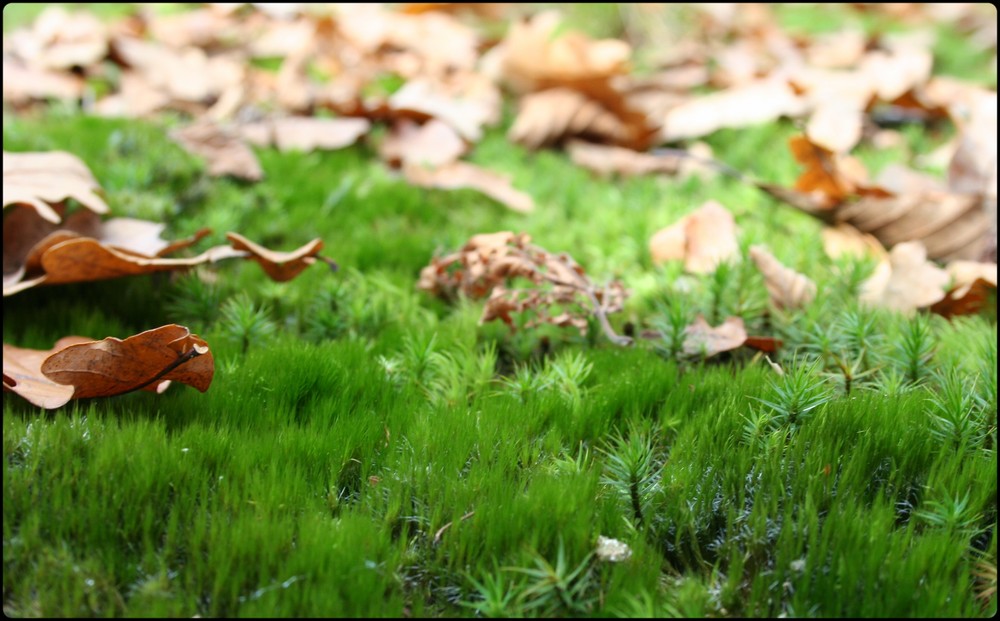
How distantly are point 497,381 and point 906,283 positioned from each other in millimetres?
1427

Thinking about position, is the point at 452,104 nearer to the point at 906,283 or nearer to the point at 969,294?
the point at 906,283

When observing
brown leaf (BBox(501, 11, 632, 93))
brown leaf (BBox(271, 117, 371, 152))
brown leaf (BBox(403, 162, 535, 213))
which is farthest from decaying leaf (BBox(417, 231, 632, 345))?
brown leaf (BBox(501, 11, 632, 93))

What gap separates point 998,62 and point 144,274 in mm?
4969

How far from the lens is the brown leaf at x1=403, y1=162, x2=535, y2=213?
3.41m

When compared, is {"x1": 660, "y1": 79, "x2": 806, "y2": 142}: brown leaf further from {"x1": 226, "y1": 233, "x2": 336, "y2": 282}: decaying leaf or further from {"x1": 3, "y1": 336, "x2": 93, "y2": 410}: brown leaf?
{"x1": 3, "y1": 336, "x2": 93, "y2": 410}: brown leaf

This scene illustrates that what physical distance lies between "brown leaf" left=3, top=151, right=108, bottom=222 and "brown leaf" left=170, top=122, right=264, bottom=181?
0.66 m

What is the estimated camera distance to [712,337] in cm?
222

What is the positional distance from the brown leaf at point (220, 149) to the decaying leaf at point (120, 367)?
1.68 metres

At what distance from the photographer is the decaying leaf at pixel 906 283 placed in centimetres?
248

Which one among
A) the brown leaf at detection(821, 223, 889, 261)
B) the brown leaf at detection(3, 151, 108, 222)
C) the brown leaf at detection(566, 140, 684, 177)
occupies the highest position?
the brown leaf at detection(3, 151, 108, 222)

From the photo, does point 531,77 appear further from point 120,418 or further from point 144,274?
point 120,418

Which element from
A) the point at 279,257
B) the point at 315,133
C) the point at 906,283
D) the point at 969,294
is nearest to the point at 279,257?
the point at 279,257

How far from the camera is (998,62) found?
4.81 m

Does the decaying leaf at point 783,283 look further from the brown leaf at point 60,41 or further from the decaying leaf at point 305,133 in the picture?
the brown leaf at point 60,41
